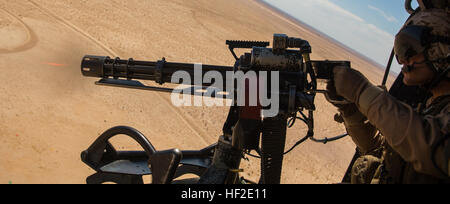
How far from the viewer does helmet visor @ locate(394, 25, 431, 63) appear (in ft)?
7.07

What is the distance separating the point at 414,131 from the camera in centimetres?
183

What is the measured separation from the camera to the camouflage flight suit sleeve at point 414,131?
177 centimetres

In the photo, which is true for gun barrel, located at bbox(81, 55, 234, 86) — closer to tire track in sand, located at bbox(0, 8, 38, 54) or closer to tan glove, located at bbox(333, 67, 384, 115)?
tan glove, located at bbox(333, 67, 384, 115)

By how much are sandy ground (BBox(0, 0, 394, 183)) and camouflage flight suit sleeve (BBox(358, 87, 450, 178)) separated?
4117mm

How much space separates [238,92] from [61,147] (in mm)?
3865

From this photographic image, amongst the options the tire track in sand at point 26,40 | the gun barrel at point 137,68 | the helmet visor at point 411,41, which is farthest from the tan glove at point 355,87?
the tire track in sand at point 26,40

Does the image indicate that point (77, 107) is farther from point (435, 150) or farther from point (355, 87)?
point (435, 150)

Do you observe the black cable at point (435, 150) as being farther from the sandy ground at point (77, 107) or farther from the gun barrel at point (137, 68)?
the sandy ground at point (77, 107)

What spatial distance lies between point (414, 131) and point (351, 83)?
53 centimetres

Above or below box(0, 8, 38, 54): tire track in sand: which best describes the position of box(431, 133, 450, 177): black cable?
below

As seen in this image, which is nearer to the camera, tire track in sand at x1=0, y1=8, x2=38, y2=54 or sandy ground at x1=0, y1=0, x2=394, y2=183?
sandy ground at x1=0, y1=0, x2=394, y2=183

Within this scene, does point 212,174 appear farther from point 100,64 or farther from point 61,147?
point 61,147

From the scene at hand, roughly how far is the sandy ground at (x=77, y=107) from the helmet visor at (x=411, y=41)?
14.0 ft

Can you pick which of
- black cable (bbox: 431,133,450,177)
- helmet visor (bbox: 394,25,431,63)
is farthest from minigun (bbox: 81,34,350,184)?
black cable (bbox: 431,133,450,177)
